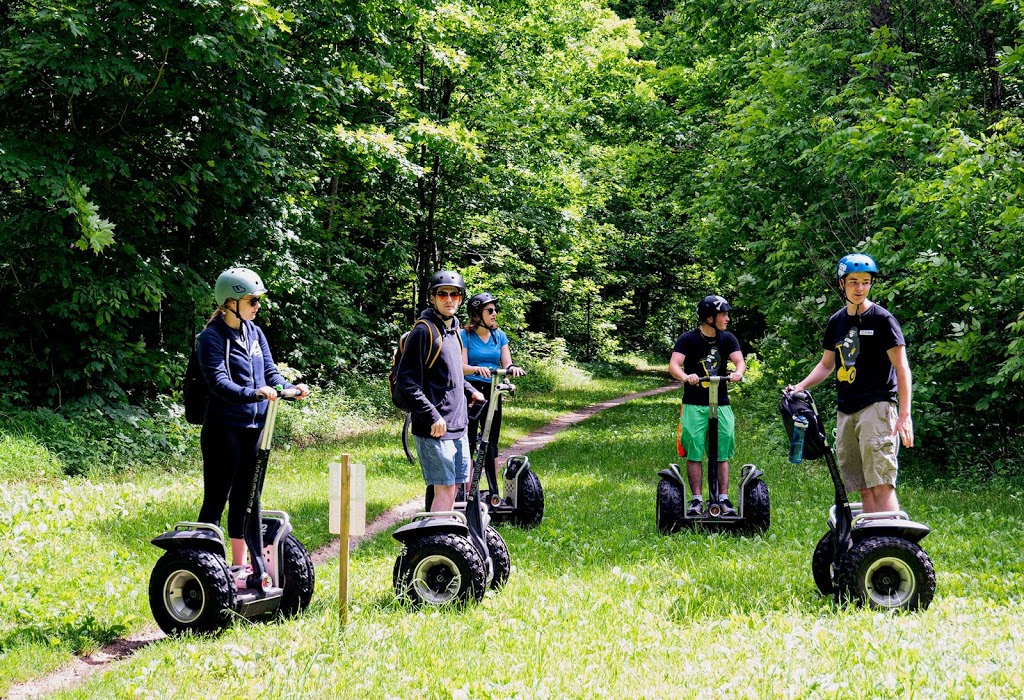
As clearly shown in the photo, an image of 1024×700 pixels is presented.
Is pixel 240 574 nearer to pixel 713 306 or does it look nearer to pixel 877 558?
pixel 877 558

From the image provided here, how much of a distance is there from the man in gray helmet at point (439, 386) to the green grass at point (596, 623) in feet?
3.01

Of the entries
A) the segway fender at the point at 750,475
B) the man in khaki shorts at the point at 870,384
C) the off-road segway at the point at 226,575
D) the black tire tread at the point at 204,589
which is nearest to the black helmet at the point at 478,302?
the segway fender at the point at 750,475

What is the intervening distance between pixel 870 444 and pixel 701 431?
2398 mm

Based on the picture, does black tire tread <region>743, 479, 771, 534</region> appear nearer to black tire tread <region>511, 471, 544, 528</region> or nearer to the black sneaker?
the black sneaker

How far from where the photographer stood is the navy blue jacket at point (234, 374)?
17.8ft

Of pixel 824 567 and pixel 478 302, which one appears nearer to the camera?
pixel 824 567

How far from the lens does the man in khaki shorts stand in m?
5.82

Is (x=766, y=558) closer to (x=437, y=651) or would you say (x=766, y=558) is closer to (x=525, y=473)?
(x=525, y=473)

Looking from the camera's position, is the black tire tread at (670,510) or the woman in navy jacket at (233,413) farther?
the black tire tread at (670,510)

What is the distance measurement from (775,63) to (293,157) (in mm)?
7426

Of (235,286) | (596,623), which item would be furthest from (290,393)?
(596,623)

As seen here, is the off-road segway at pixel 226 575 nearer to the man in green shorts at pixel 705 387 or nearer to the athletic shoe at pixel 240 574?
the athletic shoe at pixel 240 574

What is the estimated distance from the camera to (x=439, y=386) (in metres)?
6.25

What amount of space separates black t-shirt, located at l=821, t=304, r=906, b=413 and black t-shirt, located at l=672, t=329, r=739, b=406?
219cm
